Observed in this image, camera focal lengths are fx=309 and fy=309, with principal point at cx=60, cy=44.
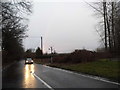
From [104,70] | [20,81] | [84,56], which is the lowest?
[20,81]

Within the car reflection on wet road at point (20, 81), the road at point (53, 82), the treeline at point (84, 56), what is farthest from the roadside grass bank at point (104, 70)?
the treeline at point (84, 56)

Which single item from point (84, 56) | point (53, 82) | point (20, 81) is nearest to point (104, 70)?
point (20, 81)

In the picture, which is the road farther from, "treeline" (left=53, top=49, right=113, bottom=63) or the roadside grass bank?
"treeline" (left=53, top=49, right=113, bottom=63)

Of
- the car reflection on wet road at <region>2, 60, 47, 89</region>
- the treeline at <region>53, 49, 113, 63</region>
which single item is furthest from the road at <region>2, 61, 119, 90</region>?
the treeline at <region>53, 49, 113, 63</region>

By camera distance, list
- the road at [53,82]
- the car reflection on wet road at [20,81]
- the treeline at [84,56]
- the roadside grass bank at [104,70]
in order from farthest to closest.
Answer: the treeline at [84,56] → the roadside grass bank at [104,70] → the car reflection on wet road at [20,81] → the road at [53,82]

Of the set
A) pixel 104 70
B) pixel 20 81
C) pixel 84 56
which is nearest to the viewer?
pixel 20 81

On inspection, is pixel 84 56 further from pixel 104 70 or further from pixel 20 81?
pixel 20 81

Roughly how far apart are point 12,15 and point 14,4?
2.65 m

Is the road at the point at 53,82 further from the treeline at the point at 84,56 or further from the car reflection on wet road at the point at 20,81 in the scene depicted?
the treeline at the point at 84,56

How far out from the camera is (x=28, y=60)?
7100 cm

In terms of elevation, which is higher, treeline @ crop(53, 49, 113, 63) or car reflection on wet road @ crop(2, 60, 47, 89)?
treeline @ crop(53, 49, 113, 63)

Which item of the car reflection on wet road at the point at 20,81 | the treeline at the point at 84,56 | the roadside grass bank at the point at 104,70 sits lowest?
the car reflection on wet road at the point at 20,81

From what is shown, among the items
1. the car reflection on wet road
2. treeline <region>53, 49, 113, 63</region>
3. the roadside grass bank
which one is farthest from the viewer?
treeline <region>53, 49, 113, 63</region>

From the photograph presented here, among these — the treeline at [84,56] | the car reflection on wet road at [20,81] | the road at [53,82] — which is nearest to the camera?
the road at [53,82]
